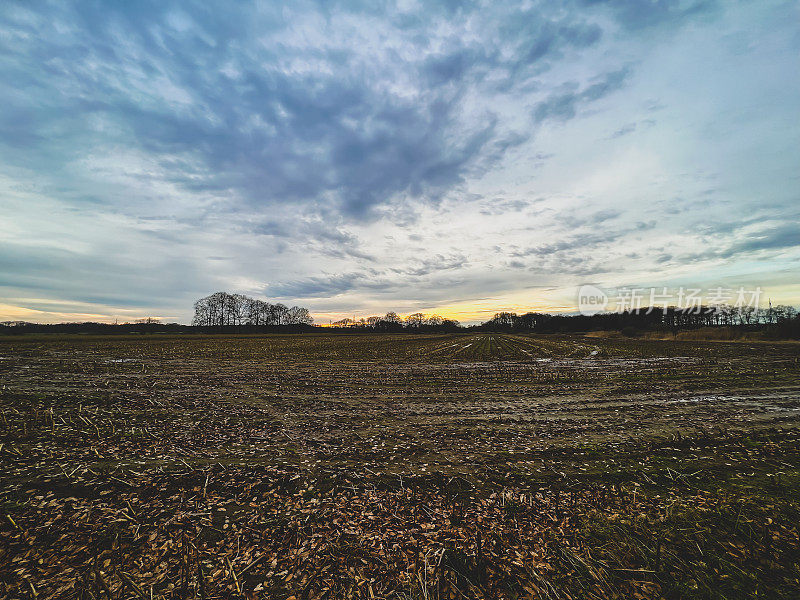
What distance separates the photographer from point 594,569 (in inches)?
201

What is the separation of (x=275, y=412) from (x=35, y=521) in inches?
328

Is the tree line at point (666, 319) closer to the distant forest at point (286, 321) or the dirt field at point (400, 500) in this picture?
the distant forest at point (286, 321)

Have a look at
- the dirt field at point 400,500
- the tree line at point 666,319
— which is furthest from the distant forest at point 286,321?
the dirt field at point 400,500

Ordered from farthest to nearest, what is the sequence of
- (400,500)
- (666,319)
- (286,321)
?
(286,321) < (666,319) < (400,500)

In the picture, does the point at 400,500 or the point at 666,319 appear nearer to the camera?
the point at 400,500

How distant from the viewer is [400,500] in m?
7.22

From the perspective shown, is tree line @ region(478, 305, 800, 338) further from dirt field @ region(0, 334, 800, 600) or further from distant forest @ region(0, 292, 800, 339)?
dirt field @ region(0, 334, 800, 600)

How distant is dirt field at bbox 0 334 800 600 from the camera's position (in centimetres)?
500

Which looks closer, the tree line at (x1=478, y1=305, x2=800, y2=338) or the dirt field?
the dirt field

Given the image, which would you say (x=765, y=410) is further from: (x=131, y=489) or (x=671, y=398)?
(x=131, y=489)

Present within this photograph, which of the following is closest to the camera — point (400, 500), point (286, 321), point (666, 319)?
point (400, 500)

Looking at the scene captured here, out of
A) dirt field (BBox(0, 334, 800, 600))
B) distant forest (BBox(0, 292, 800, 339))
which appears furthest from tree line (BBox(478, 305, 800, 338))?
dirt field (BBox(0, 334, 800, 600))

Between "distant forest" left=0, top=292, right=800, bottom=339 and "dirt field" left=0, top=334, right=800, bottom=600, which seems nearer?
"dirt field" left=0, top=334, right=800, bottom=600

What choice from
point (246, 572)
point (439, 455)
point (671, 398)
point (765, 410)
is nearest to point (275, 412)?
point (439, 455)
